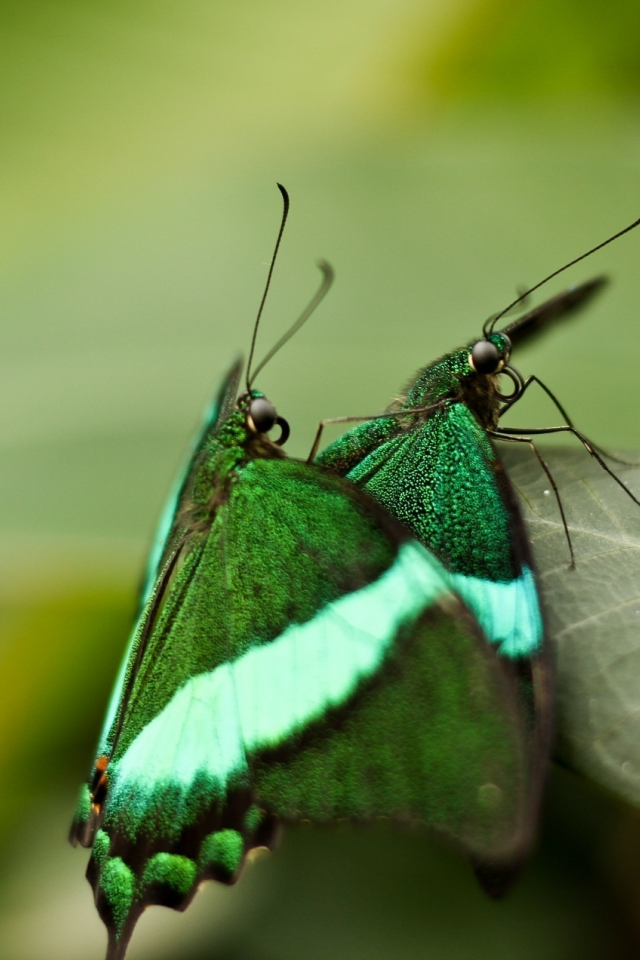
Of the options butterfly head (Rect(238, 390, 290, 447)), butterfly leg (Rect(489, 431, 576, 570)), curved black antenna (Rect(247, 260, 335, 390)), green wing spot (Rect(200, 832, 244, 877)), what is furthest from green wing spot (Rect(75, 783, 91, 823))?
curved black antenna (Rect(247, 260, 335, 390))

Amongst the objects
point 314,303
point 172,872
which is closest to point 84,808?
point 172,872

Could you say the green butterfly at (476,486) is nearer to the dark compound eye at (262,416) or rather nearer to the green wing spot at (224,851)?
the dark compound eye at (262,416)

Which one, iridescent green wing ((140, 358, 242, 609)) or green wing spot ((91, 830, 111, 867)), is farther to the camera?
iridescent green wing ((140, 358, 242, 609))

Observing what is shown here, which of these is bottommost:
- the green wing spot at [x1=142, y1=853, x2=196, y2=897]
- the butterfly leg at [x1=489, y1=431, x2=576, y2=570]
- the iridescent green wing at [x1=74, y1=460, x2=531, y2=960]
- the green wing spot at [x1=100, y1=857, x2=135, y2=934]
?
the green wing spot at [x1=100, y1=857, x2=135, y2=934]

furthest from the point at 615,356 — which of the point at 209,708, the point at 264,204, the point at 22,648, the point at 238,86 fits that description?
the point at 238,86

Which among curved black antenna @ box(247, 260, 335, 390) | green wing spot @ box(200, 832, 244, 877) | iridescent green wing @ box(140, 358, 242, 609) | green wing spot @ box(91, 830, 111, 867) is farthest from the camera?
curved black antenna @ box(247, 260, 335, 390)

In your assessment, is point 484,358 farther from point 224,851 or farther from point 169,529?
point 224,851

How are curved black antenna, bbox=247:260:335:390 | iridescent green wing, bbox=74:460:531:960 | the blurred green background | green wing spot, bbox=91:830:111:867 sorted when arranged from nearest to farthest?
iridescent green wing, bbox=74:460:531:960 → green wing spot, bbox=91:830:111:867 → the blurred green background → curved black antenna, bbox=247:260:335:390

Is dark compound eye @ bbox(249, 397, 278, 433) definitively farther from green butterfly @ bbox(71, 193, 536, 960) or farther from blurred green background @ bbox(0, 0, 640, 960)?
blurred green background @ bbox(0, 0, 640, 960)

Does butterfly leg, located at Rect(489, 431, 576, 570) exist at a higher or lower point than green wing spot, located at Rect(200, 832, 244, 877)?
higher
